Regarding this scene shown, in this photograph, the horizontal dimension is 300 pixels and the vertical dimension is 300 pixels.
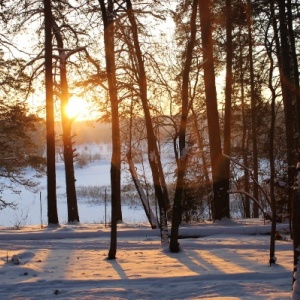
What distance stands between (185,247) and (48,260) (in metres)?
3.15

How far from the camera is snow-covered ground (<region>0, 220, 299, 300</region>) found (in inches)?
254

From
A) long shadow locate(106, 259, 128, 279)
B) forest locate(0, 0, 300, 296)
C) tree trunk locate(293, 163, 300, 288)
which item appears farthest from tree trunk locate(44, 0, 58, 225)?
tree trunk locate(293, 163, 300, 288)

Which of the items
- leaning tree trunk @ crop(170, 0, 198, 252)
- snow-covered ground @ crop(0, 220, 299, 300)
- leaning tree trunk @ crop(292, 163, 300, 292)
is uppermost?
leaning tree trunk @ crop(170, 0, 198, 252)

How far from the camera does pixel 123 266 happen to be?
830 cm

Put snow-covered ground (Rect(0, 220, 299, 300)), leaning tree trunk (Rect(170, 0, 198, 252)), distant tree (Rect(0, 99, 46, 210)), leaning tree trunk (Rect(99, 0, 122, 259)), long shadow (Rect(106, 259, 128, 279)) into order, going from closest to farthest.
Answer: snow-covered ground (Rect(0, 220, 299, 300))
long shadow (Rect(106, 259, 128, 279))
leaning tree trunk (Rect(99, 0, 122, 259))
leaning tree trunk (Rect(170, 0, 198, 252))
distant tree (Rect(0, 99, 46, 210))

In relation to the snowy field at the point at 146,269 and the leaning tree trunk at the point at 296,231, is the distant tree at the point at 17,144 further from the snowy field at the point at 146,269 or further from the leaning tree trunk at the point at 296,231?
the leaning tree trunk at the point at 296,231

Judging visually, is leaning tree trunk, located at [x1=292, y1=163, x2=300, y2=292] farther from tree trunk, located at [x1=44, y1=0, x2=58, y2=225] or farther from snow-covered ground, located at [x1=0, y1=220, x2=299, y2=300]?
tree trunk, located at [x1=44, y1=0, x2=58, y2=225]

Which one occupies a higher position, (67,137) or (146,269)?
(67,137)

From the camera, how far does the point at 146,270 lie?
7859mm

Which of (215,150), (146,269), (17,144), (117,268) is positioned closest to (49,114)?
(215,150)

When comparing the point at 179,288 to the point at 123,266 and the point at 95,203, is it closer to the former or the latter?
the point at 123,266

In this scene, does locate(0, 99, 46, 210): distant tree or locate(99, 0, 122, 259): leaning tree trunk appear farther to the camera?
locate(0, 99, 46, 210): distant tree

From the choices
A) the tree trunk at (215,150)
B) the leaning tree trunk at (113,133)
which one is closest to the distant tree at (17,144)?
the tree trunk at (215,150)

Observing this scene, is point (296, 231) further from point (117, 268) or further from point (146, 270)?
point (117, 268)
